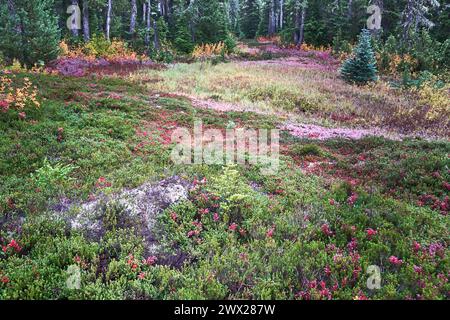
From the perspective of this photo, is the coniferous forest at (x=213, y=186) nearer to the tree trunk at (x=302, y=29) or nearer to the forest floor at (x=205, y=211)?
the forest floor at (x=205, y=211)

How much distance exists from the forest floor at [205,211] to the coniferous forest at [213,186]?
0.04 m

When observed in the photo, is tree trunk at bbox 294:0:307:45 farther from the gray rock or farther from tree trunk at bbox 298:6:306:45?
the gray rock

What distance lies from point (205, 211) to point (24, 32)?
1976 centimetres

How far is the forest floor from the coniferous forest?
38 mm

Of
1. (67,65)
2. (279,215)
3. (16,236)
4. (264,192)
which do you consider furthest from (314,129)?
(67,65)

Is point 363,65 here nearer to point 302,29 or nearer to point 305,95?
point 305,95

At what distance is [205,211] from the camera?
762 centimetres

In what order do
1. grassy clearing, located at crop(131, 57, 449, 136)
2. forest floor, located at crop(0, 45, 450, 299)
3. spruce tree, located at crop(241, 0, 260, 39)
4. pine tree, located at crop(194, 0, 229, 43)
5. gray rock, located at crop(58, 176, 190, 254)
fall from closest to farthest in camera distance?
forest floor, located at crop(0, 45, 450, 299)
gray rock, located at crop(58, 176, 190, 254)
grassy clearing, located at crop(131, 57, 449, 136)
pine tree, located at crop(194, 0, 229, 43)
spruce tree, located at crop(241, 0, 260, 39)

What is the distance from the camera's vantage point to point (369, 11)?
111 feet

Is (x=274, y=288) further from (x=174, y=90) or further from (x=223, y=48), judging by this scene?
(x=223, y=48)

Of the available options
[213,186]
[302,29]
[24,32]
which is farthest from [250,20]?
[213,186]

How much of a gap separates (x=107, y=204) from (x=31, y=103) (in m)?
7.78

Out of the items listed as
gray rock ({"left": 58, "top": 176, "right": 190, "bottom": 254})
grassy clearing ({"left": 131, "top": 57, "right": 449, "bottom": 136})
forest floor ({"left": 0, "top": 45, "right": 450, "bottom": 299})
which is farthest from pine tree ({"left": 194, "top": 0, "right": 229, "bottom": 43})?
gray rock ({"left": 58, "top": 176, "right": 190, "bottom": 254})

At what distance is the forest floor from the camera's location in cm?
566
